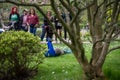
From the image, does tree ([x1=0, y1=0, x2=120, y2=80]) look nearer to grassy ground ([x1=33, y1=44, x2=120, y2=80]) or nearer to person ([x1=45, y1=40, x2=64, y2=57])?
grassy ground ([x1=33, y1=44, x2=120, y2=80])

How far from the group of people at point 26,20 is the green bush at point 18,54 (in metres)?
7.60

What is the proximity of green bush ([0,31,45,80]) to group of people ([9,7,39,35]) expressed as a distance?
760 centimetres

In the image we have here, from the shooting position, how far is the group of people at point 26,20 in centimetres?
1615

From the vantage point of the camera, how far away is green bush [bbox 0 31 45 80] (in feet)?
26.4

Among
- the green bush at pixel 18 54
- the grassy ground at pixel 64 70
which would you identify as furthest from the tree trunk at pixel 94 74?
the green bush at pixel 18 54

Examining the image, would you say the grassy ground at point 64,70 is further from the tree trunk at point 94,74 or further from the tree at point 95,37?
the tree at point 95,37

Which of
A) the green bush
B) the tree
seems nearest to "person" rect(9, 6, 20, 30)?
the green bush

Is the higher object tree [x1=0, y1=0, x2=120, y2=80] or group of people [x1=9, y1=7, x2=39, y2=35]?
tree [x1=0, y1=0, x2=120, y2=80]

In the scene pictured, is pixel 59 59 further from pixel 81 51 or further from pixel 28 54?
pixel 81 51

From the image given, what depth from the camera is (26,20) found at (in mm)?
16656

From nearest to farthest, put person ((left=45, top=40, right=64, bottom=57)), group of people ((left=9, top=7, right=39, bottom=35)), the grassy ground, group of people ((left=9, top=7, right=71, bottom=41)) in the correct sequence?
the grassy ground < person ((left=45, top=40, right=64, bottom=57)) < group of people ((left=9, top=7, right=71, bottom=41)) < group of people ((left=9, top=7, right=39, bottom=35))

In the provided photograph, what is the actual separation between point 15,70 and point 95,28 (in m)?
2.35

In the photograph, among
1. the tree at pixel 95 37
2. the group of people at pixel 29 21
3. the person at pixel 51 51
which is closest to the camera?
the tree at pixel 95 37

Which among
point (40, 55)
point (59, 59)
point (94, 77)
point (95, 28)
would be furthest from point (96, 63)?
point (59, 59)
